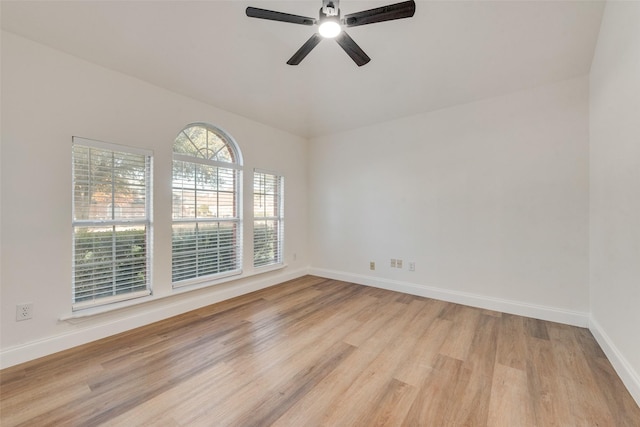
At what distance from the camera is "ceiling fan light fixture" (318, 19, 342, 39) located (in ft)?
5.73

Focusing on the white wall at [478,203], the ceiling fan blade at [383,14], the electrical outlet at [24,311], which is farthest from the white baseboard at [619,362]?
the electrical outlet at [24,311]

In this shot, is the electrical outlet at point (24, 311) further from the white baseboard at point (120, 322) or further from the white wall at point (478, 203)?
the white wall at point (478, 203)

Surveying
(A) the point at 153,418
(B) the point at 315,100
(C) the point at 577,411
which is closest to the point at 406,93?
(B) the point at 315,100

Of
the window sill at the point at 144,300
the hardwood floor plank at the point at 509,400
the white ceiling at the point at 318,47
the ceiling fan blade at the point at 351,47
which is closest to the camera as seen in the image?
the hardwood floor plank at the point at 509,400

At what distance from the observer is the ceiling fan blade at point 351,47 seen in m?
1.88

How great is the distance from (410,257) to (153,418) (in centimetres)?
332

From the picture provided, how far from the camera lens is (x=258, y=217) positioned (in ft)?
13.4

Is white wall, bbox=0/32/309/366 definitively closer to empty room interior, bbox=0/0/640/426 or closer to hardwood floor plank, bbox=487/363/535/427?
empty room interior, bbox=0/0/640/426

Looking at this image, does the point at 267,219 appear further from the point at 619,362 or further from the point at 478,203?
the point at 619,362

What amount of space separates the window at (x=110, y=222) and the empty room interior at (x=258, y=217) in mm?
21

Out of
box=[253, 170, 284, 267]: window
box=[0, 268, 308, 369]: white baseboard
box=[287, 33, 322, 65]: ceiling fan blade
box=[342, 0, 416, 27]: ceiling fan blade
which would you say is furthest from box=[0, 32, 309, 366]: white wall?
box=[342, 0, 416, 27]: ceiling fan blade

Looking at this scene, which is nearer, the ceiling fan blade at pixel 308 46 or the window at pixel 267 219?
the ceiling fan blade at pixel 308 46

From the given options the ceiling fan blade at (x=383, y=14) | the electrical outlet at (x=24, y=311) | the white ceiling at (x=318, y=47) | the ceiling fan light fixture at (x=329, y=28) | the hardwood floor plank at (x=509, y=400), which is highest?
the white ceiling at (x=318, y=47)

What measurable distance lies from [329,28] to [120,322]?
325 centimetres
